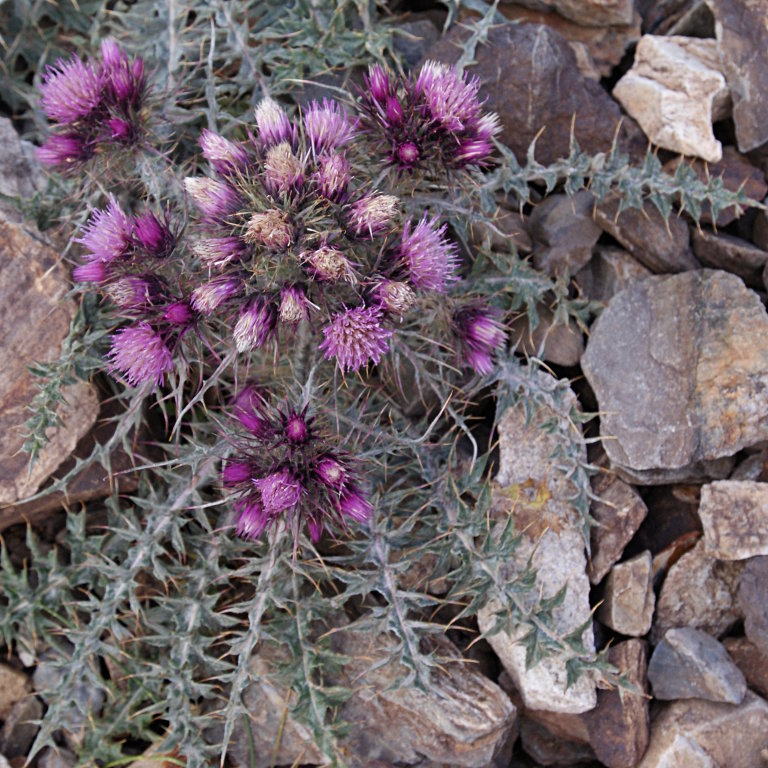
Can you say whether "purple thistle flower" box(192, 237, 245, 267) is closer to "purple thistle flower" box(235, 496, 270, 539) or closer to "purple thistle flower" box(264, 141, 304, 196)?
"purple thistle flower" box(264, 141, 304, 196)

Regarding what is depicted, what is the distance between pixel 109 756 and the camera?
3955 millimetres

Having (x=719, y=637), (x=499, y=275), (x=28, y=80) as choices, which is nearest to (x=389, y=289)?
(x=499, y=275)

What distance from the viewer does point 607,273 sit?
14.9 ft

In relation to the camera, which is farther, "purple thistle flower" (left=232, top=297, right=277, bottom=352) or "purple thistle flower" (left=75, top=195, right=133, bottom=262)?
"purple thistle flower" (left=75, top=195, right=133, bottom=262)

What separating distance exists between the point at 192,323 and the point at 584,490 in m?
Result: 1.97

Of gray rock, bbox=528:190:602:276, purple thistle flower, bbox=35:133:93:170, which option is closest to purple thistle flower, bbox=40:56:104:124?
purple thistle flower, bbox=35:133:93:170

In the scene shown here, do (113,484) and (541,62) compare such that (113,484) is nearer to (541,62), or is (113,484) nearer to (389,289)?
(389,289)

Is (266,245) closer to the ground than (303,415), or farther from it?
farther from it

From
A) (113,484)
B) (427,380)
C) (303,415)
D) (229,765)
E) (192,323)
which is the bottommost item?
(229,765)

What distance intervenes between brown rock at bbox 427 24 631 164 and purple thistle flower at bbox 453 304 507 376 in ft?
3.95

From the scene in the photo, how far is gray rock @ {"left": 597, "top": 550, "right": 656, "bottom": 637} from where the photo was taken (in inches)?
156

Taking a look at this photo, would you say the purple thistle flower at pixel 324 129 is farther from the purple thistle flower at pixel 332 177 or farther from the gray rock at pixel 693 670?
the gray rock at pixel 693 670

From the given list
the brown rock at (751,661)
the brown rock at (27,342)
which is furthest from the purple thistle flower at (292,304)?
the brown rock at (751,661)

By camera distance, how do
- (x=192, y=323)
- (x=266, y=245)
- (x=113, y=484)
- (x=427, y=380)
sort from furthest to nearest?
(x=113, y=484)
(x=427, y=380)
(x=192, y=323)
(x=266, y=245)
